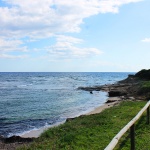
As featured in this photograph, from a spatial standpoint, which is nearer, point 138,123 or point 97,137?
point 97,137

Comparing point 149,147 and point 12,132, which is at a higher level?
point 149,147

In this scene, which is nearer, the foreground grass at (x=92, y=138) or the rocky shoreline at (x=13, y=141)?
the foreground grass at (x=92, y=138)

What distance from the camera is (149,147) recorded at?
10.6 meters

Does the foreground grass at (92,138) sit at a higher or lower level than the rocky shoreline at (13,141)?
higher

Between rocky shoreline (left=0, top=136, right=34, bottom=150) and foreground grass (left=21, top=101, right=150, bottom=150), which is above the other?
foreground grass (left=21, top=101, right=150, bottom=150)

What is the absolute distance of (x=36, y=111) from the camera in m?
31.7

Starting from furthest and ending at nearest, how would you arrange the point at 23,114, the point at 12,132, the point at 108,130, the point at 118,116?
1. the point at 23,114
2. the point at 12,132
3. the point at 118,116
4. the point at 108,130

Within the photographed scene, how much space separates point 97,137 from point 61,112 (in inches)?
744

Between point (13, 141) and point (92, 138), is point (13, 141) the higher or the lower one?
the lower one

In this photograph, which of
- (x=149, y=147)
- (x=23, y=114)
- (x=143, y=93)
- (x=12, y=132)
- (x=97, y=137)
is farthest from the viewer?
(x=143, y=93)

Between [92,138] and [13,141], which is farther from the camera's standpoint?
[13,141]

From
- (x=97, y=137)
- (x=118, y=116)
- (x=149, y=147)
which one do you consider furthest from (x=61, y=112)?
(x=149, y=147)

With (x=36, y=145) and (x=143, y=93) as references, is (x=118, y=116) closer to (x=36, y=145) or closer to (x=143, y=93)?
(x=36, y=145)

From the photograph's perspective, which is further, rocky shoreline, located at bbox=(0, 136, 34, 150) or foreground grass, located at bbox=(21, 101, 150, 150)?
rocky shoreline, located at bbox=(0, 136, 34, 150)
